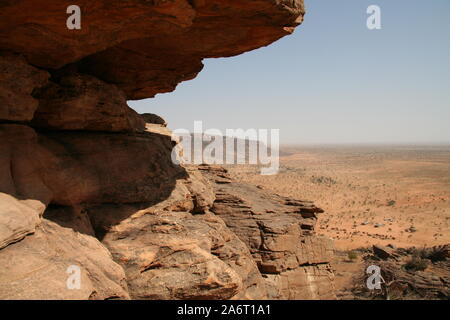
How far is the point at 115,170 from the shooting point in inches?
345

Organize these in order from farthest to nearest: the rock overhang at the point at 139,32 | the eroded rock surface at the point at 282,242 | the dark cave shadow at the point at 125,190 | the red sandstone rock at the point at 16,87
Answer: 1. the eroded rock surface at the point at 282,242
2. the dark cave shadow at the point at 125,190
3. the red sandstone rock at the point at 16,87
4. the rock overhang at the point at 139,32

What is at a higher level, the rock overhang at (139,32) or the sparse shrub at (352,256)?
the rock overhang at (139,32)

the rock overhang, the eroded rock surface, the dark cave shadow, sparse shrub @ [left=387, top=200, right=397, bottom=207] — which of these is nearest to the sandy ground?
sparse shrub @ [left=387, top=200, right=397, bottom=207]

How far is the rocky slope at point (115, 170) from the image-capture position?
6.06 m

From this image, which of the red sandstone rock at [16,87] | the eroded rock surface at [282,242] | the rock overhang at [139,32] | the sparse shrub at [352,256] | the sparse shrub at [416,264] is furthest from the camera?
the sparse shrub at [352,256]

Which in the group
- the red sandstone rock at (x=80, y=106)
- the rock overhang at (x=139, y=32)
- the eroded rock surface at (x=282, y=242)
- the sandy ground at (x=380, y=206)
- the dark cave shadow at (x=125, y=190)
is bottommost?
the sandy ground at (x=380, y=206)

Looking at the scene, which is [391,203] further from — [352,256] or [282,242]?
[282,242]

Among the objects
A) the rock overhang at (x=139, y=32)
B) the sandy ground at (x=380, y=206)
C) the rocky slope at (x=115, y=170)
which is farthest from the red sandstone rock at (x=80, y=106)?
the sandy ground at (x=380, y=206)

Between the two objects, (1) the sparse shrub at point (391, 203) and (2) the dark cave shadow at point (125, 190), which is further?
(1) the sparse shrub at point (391, 203)

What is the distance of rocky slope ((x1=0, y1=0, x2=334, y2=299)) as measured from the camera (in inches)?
239

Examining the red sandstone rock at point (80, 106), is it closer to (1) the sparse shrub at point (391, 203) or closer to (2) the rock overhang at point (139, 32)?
(2) the rock overhang at point (139, 32)

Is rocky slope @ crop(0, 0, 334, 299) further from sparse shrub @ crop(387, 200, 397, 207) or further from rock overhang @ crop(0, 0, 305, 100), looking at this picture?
sparse shrub @ crop(387, 200, 397, 207)

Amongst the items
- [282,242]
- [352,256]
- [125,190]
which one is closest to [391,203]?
[352,256]

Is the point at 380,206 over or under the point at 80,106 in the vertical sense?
under
